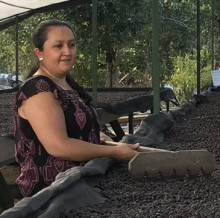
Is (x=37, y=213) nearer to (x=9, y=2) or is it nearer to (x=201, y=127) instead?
(x=201, y=127)

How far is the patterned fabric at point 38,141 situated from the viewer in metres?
1.76

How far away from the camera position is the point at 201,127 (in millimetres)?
3369

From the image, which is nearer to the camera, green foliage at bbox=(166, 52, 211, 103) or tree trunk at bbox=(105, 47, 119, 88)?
green foliage at bbox=(166, 52, 211, 103)

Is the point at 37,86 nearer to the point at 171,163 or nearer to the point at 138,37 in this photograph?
the point at 171,163

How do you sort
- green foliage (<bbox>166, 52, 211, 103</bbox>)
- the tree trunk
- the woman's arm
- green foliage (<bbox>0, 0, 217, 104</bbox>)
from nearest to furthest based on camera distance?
the woman's arm → green foliage (<bbox>0, 0, 217, 104</bbox>) → green foliage (<bbox>166, 52, 211, 103</bbox>) → the tree trunk

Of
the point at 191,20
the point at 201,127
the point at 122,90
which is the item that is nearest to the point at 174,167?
the point at 201,127

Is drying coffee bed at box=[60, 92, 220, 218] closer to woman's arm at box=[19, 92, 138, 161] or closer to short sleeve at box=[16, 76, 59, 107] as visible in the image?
woman's arm at box=[19, 92, 138, 161]

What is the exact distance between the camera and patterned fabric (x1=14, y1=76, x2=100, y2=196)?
1.76 metres

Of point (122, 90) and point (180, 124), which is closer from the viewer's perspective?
point (180, 124)

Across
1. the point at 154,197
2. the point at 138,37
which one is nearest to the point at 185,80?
the point at 138,37

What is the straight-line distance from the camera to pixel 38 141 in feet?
5.82

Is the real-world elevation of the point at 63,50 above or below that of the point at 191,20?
below

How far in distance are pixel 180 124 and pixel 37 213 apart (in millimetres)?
2375

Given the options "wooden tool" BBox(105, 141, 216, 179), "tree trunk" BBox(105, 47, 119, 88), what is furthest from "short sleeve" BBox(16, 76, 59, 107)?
"tree trunk" BBox(105, 47, 119, 88)
